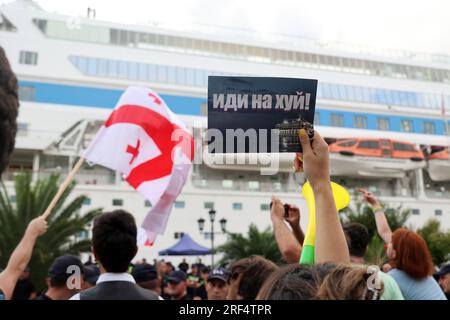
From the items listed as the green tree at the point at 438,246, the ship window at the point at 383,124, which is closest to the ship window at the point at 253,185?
the ship window at the point at 383,124

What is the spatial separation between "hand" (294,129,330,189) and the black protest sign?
36 millimetres

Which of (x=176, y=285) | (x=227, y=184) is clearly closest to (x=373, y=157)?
(x=227, y=184)

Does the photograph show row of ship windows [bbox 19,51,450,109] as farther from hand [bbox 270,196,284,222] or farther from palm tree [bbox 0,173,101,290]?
hand [bbox 270,196,284,222]

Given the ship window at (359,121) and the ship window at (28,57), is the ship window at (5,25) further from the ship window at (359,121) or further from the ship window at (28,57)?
the ship window at (359,121)

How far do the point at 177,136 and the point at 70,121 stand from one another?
19861mm

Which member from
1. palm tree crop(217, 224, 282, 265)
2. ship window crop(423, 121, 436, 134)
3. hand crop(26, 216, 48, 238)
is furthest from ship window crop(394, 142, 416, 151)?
hand crop(26, 216, 48, 238)

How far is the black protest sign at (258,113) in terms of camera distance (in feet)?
5.30

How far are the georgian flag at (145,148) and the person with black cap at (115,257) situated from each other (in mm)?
2960

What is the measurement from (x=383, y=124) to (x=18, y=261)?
95.5 feet

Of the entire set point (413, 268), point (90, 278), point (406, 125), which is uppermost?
point (406, 125)

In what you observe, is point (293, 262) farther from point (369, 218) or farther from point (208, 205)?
point (208, 205)

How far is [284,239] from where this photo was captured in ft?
8.02

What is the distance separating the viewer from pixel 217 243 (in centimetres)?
2633

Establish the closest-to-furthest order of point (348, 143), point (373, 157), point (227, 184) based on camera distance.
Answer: point (227, 184) → point (348, 143) → point (373, 157)
